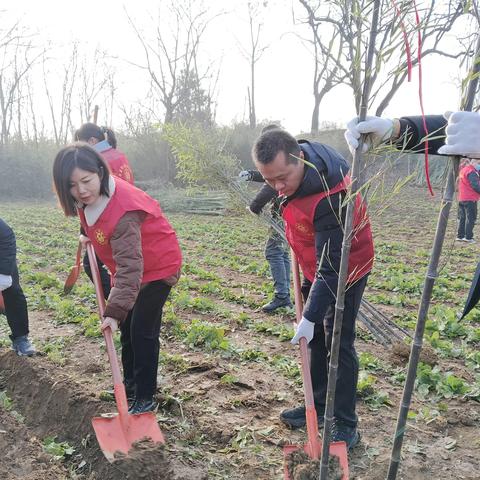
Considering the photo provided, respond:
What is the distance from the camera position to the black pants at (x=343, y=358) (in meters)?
2.66

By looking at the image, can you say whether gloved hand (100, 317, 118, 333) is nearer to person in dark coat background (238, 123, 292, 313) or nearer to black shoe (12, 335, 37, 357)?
black shoe (12, 335, 37, 357)

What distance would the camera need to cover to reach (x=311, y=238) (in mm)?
2703

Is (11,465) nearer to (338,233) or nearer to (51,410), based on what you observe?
(51,410)

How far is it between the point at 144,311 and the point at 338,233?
1293 mm

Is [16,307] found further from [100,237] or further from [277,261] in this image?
[277,261]

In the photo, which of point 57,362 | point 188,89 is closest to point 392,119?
point 57,362

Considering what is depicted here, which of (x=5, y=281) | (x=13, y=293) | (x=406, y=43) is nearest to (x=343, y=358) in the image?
(x=406, y=43)

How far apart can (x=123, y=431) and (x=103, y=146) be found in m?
2.63

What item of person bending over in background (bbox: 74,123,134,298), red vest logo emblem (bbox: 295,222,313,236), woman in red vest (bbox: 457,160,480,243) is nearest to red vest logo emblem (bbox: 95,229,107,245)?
red vest logo emblem (bbox: 295,222,313,236)

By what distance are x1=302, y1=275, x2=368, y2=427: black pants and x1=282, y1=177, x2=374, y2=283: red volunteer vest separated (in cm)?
15

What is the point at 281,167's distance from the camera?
2436mm

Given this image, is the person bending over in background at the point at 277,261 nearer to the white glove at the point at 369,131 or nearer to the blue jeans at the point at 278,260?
the blue jeans at the point at 278,260

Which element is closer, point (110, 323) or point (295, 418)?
point (110, 323)

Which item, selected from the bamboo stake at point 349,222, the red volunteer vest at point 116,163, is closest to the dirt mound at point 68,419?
the bamboo stake at point 349,222
